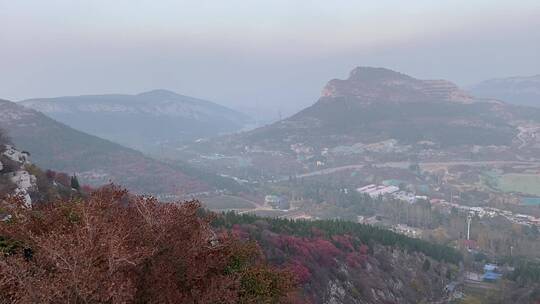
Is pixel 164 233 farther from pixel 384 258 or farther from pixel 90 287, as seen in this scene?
pixel 384 258

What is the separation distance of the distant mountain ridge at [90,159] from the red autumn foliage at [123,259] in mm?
81532

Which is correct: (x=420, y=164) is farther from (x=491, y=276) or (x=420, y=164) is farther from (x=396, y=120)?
(x=491, y=276)

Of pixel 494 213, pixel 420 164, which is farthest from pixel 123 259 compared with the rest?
pixel 420 164

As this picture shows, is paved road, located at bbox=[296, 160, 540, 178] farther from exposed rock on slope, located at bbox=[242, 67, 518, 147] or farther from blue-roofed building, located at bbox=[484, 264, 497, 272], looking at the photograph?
blue-roofed building, located at bbox=[484, 264, 497, 272]

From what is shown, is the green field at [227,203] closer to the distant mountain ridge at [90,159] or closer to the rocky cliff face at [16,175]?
the distant mountain ridge at [90,159]

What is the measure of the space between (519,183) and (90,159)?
10080 centimetres

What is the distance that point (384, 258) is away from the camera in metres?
47.6

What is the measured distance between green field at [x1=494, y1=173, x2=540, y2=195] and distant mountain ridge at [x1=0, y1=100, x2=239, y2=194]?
219 ft

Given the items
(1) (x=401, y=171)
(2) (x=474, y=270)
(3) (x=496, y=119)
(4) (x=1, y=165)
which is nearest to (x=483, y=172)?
(1) (x=401, y=171)

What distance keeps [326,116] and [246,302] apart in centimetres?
17239

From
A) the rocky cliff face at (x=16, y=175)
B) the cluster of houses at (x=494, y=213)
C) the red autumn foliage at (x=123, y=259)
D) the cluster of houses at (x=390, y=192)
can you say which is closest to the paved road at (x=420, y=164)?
the cluster of houses at (x=390, y=192)

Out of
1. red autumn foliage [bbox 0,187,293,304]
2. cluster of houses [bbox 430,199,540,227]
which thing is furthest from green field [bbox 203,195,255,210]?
red autumn foliage [bbox 0,187,293,304]

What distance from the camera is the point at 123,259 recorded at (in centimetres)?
899

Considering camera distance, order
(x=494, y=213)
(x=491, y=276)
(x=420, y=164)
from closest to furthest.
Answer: (x=491, y=276)
(x=494, y=213)
(x=420, y=164)
